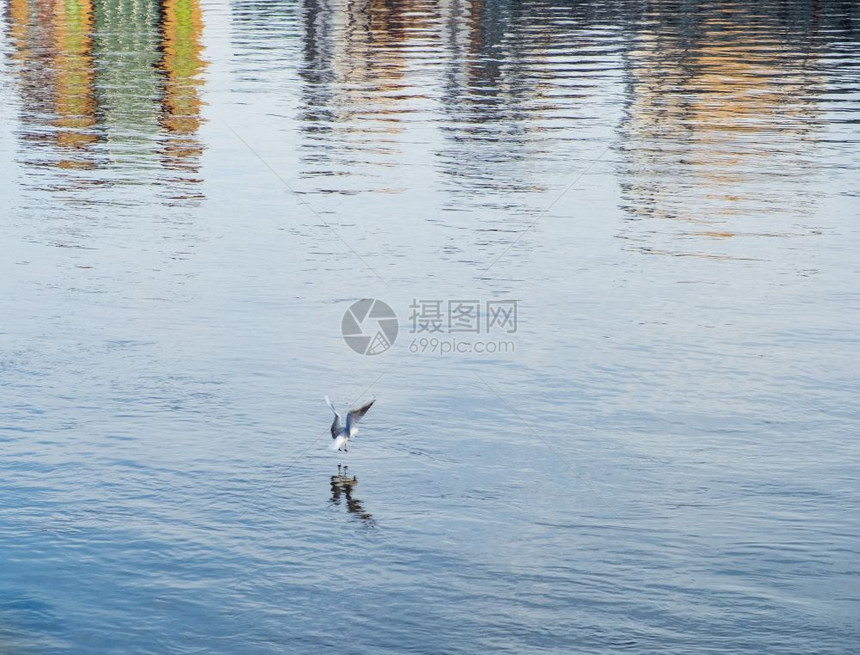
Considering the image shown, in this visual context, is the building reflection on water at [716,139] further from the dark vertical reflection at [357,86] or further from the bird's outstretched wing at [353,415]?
the bird's outstretched wing at [353,415]

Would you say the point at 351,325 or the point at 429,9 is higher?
the point at 429,9

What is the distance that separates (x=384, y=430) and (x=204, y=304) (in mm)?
4412

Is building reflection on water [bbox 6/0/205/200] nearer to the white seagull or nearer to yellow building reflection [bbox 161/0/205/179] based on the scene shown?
yellow building reflection [bbox 161/0/205/179]

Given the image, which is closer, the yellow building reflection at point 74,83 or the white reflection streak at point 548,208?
the white reflection streak at point 548,208

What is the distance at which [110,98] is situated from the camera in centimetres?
3341

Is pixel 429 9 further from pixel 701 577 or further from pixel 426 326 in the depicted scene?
pixel 701 577

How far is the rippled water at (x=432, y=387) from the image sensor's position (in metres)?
9.44

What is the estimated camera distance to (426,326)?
1520cm

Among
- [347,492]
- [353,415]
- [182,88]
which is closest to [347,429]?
[353,415]

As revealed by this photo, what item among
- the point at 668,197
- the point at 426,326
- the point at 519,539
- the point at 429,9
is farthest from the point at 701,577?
the point at 429,9

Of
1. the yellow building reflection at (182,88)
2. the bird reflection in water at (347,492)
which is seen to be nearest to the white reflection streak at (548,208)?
the bird reflection in water at (347,492)

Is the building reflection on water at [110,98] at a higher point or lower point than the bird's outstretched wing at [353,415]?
higher

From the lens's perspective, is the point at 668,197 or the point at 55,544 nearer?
the point at 55,544

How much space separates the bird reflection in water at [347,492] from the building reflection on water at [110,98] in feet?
36.8
